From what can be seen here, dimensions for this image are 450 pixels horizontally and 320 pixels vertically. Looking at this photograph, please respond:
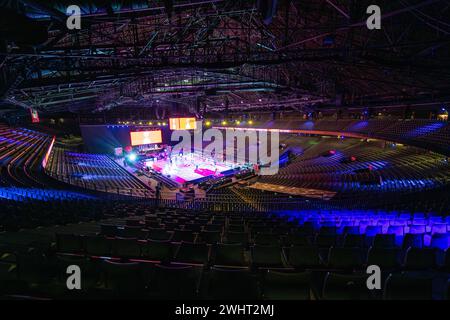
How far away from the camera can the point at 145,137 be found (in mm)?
40344

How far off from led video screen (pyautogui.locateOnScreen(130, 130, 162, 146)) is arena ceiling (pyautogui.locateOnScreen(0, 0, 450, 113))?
19.9 ft

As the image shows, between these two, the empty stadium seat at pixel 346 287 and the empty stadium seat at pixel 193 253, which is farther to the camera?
the empty stadium seat at pixel 193 253

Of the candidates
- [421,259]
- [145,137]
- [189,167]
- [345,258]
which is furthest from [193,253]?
[145,137]

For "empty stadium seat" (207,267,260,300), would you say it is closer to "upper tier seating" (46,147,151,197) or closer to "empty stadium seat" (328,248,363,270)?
"empty stadium seat" (328,248,363,270)

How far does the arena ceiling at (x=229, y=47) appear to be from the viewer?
9.25 metres

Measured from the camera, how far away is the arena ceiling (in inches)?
364

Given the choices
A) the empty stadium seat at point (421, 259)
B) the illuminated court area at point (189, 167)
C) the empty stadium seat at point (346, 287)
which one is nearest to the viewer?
the empty stadium seat at point (346, 287)

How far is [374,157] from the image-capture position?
27.7 metres

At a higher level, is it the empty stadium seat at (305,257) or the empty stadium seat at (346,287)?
the empty stadium seat at (346,287)

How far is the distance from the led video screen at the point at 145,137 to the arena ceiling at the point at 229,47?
608cm

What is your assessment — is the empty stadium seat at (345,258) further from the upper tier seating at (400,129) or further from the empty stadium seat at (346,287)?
the upper tier seating at (400,129)

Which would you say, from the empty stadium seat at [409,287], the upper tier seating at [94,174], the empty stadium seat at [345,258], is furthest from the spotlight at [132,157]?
the empty stadium seat at [409,287]
